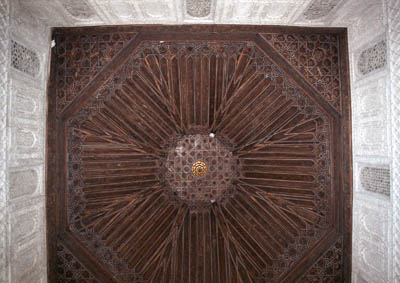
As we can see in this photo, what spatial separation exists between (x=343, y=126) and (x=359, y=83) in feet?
2.11

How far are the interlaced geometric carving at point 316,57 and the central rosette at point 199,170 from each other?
1.65 meters

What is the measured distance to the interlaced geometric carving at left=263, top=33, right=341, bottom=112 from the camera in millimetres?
3771

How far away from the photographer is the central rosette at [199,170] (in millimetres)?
4289

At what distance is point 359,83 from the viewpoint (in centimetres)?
346

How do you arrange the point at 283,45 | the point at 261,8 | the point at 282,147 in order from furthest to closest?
1. the point at 282,147
2. the point at 283,45
3. the point at 261,8

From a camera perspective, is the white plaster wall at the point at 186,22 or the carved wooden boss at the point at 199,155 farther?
the carved wooden boss at the point at 199,155

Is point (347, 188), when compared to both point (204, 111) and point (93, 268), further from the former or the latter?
point (93, 268)

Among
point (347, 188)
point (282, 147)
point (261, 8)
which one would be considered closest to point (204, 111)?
point (282, 147)

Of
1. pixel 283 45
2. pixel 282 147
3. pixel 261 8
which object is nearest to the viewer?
pixel 261 8

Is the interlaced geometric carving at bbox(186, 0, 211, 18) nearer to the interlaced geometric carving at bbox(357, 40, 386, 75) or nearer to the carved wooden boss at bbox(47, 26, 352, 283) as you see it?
the carved wooden boss at bbox(47, 26, 352, 283)

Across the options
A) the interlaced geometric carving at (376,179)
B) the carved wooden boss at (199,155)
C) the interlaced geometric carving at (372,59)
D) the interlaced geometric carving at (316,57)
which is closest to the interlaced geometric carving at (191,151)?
the carved wooden boss at (199,155)

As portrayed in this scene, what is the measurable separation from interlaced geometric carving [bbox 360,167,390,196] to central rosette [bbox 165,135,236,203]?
72.0 inches

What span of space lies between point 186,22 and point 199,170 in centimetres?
224

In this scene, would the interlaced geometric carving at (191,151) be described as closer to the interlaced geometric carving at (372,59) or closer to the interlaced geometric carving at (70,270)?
the interlaced geometric carving at (70,270)
